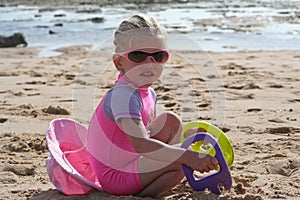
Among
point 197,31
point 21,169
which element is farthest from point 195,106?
point 197,31

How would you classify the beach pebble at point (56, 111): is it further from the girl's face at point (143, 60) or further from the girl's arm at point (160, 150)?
the girl's arm at point (160, 150)

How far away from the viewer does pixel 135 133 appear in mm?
2967

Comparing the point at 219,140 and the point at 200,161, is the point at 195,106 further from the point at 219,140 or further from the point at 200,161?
the point at 200,161

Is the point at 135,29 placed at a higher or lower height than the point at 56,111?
higher

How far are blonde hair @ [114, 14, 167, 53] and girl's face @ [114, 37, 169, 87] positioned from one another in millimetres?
31

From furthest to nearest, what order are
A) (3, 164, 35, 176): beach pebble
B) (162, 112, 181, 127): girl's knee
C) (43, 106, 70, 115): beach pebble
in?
(43, 106, 70, 115): beach pebble → (3, 164, 35, 176): beach pebble → (162, 112, 181, 127): girl's knee

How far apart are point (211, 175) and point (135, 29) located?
2.75ft

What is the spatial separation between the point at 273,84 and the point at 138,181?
3.95 m

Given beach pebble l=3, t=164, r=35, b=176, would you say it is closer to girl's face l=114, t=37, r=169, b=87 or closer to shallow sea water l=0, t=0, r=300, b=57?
girl's face l=114, t=37, r=169, b=87

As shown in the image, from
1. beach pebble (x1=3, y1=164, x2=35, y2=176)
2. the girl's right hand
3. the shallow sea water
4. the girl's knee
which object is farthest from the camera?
the shallow sea water

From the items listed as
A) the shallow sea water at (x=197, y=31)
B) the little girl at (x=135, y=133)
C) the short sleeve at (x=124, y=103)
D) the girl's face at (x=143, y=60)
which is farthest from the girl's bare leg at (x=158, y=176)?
the shallow sea water at (x=197, y=31)

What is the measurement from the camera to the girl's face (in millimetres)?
3035

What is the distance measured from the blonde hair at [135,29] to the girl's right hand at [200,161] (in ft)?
2.05

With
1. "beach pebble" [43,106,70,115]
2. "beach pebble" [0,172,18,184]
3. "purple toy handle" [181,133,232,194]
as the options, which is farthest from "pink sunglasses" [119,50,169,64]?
"beach pebble" [43,106,70,115]
